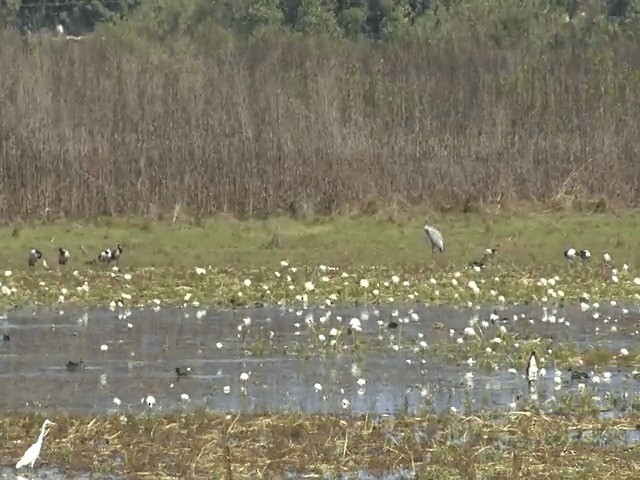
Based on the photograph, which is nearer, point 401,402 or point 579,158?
point 401,402

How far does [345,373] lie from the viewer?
16109 mm

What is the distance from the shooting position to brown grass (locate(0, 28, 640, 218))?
109 feet

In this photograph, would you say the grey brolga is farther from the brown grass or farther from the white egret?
the white egret

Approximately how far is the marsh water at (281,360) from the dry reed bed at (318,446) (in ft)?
2.55

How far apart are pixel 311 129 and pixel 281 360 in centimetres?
1799

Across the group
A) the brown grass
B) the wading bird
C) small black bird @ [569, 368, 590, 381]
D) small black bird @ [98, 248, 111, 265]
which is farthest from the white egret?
the brown grass

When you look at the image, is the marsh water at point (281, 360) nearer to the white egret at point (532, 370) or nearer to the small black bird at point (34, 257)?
the white egret at point (532, 370)

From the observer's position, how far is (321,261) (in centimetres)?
2655

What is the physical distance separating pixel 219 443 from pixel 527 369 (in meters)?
4.24

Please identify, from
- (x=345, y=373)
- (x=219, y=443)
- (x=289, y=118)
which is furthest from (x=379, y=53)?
(x=219, y=443)

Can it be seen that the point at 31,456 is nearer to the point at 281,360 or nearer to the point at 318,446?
the point at 318,446

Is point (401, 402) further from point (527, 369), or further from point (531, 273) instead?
point (531, 273)

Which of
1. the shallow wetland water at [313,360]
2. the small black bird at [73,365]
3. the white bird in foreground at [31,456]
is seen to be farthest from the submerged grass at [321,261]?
the white bird in foreground at [31,456]

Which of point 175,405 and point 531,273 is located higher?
point 175,405
